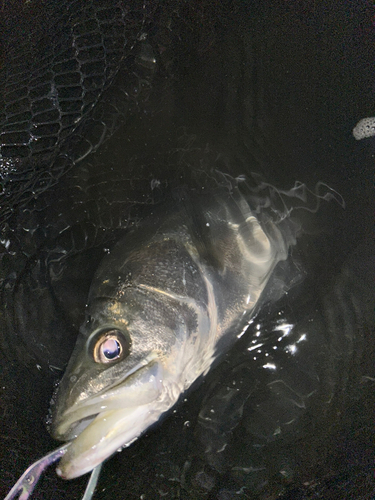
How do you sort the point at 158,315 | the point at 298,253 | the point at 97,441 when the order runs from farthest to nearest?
1. the point at 298,253
2. the point at 158,315
3. the point at 97,441

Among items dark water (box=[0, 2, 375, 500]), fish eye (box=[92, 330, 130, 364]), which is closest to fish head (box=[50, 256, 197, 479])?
fish eye (box=[92, 330, 130, 364])

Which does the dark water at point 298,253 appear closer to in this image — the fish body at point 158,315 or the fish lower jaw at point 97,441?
the fish body at point 158,315

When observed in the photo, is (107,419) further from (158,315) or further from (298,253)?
(298,253)

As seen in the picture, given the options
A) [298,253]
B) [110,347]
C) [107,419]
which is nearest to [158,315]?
[110,347]

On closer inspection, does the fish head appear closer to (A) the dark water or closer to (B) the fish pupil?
(B) the fish pupil

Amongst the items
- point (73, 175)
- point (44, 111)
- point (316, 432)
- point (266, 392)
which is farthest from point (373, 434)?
point (44, 111)

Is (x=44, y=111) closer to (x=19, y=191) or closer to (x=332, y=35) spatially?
(x=19, y=191)
